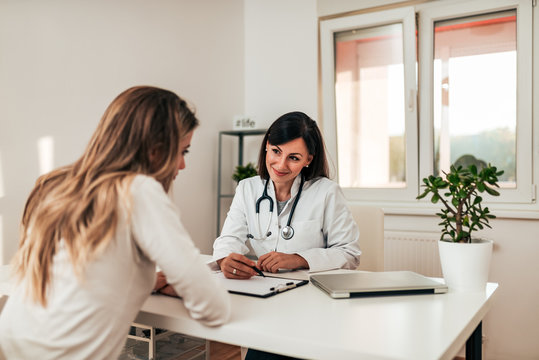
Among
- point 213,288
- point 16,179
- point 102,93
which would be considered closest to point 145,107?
point 213,288

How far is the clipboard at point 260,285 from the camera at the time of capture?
1219 millimetres

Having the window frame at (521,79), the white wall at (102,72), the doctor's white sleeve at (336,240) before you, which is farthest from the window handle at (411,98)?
the doctor's white sleeve at (336,240)

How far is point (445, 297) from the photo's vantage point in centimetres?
122

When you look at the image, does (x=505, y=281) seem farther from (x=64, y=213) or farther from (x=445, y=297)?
(x=64, y=213)

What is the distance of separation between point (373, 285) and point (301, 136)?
852 mm


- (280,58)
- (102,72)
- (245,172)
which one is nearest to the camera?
(102,72)

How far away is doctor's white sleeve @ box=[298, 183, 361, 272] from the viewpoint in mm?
1632

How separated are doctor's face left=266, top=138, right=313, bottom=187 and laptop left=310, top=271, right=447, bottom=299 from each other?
0.64 m

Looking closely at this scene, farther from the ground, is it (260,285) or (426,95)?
(426,95)

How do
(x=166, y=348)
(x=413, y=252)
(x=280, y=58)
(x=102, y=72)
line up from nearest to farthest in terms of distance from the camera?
(x=166, y=348) → (x=102, y=72) → (x=413, y=252) → (x=280, y=58)

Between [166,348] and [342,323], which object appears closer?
[342,323]

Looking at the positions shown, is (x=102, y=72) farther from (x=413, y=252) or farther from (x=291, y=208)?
(x=413, y=252)

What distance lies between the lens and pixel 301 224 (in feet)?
6.19

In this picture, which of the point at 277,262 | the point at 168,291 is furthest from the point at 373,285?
the point at 168,291
